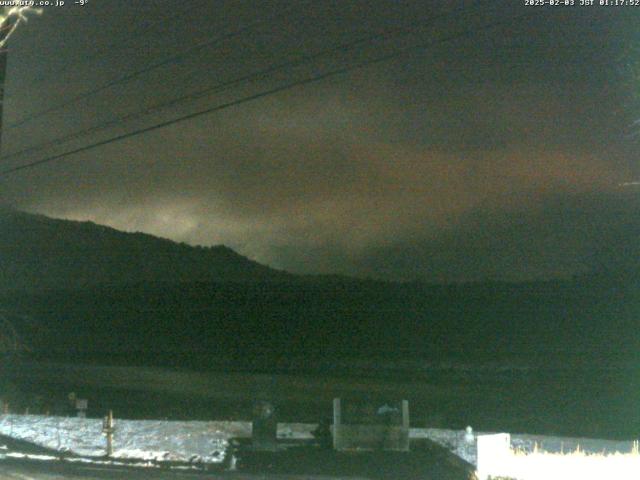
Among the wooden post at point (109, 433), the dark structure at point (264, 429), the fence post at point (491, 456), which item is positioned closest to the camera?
the fence post at point (491, 456)

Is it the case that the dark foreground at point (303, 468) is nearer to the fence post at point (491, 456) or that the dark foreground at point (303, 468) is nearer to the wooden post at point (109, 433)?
the fence post at point (491, 456)

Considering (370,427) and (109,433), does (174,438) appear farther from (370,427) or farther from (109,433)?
(370,427)

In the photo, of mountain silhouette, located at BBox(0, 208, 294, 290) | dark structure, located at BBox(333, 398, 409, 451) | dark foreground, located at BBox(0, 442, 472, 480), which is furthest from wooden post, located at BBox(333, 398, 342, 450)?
mountain silhouette, located at BBox(0, 208, 294, 290)

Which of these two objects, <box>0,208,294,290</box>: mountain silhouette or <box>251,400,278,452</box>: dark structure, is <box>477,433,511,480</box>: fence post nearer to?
<box>251,400,278,452</box>: dark structure

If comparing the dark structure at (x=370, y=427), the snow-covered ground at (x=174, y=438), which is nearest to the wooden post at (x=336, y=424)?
the dark structure at (x=370, y=427)

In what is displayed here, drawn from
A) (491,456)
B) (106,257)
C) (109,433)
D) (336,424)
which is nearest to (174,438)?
(109,433)

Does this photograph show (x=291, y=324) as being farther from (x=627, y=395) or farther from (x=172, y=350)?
(x=627, y=395)

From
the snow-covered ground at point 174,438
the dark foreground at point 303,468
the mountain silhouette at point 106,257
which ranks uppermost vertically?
the mountain silhouette at point 106,257
